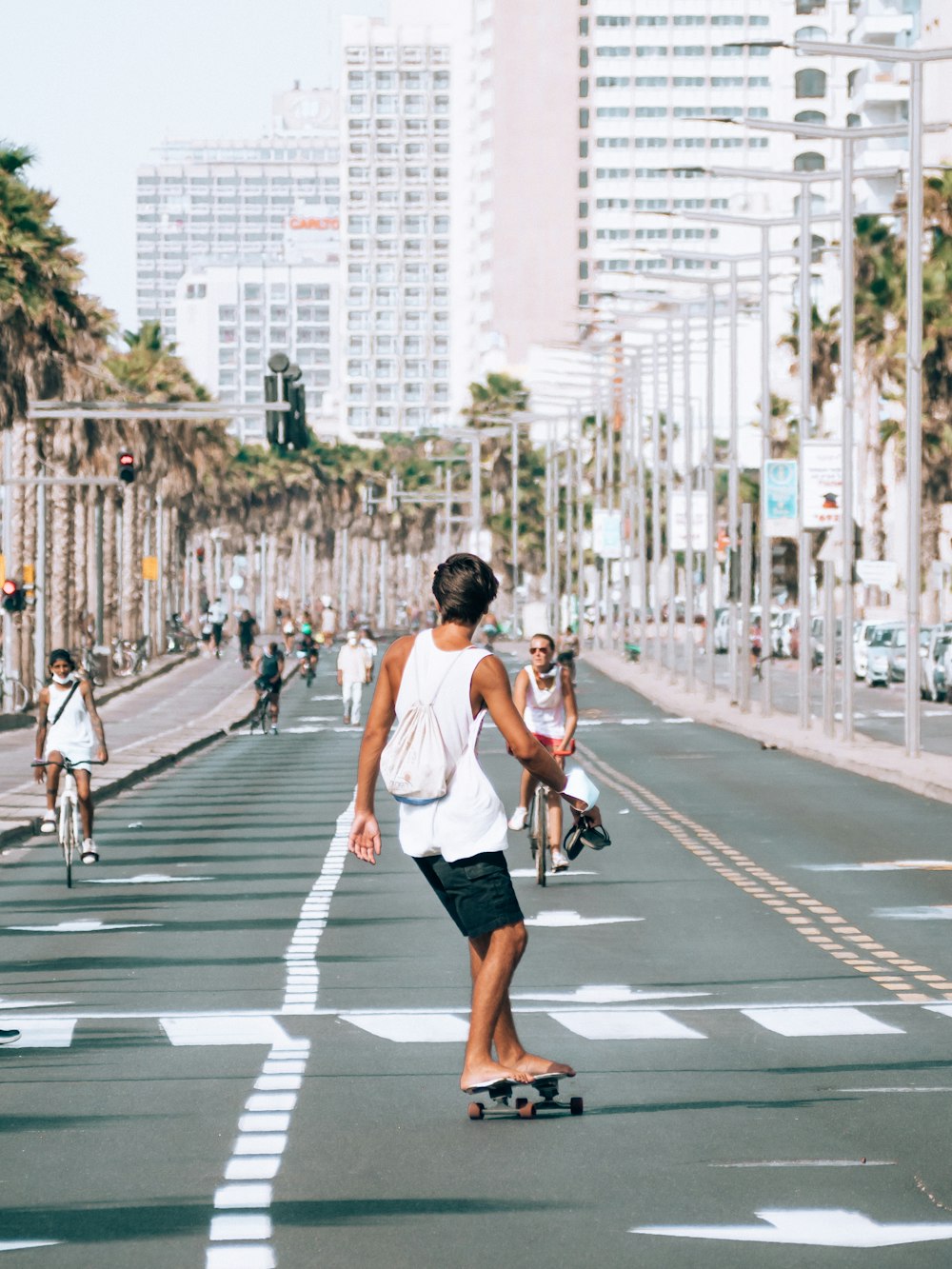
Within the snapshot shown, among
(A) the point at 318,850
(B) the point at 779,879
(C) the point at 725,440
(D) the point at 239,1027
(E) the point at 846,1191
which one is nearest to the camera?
(E) the point at 846,1191

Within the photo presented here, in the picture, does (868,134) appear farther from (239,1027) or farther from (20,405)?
(239,1027)

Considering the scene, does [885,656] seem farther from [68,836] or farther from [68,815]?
[68,836]

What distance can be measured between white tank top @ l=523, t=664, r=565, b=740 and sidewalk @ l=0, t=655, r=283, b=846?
580 centimetres

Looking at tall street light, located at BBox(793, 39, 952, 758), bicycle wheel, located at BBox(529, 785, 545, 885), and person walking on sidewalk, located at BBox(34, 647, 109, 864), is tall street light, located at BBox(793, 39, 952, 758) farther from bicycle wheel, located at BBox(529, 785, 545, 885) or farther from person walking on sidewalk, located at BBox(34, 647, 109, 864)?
person walking on sidewalk, located at BBox(34, 647, 109, 864)

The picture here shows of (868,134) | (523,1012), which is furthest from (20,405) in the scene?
(523,1012)

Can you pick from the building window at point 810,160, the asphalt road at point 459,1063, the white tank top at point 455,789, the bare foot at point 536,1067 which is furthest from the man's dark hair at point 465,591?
the building window at point 810,160

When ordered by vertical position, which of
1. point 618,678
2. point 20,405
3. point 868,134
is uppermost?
point 868,134

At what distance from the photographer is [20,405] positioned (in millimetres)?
51562

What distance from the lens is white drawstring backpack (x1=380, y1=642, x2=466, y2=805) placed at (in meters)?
9.27

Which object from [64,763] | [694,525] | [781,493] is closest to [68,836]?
[64,763]

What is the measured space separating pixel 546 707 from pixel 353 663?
1155 inches

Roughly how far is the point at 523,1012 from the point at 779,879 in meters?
7.28

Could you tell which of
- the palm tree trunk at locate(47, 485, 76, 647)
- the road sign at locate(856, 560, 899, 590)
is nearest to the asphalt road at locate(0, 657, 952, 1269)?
the road sign at locate(856, 560, 899, 590)

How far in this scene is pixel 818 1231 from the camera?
737 centimetres
